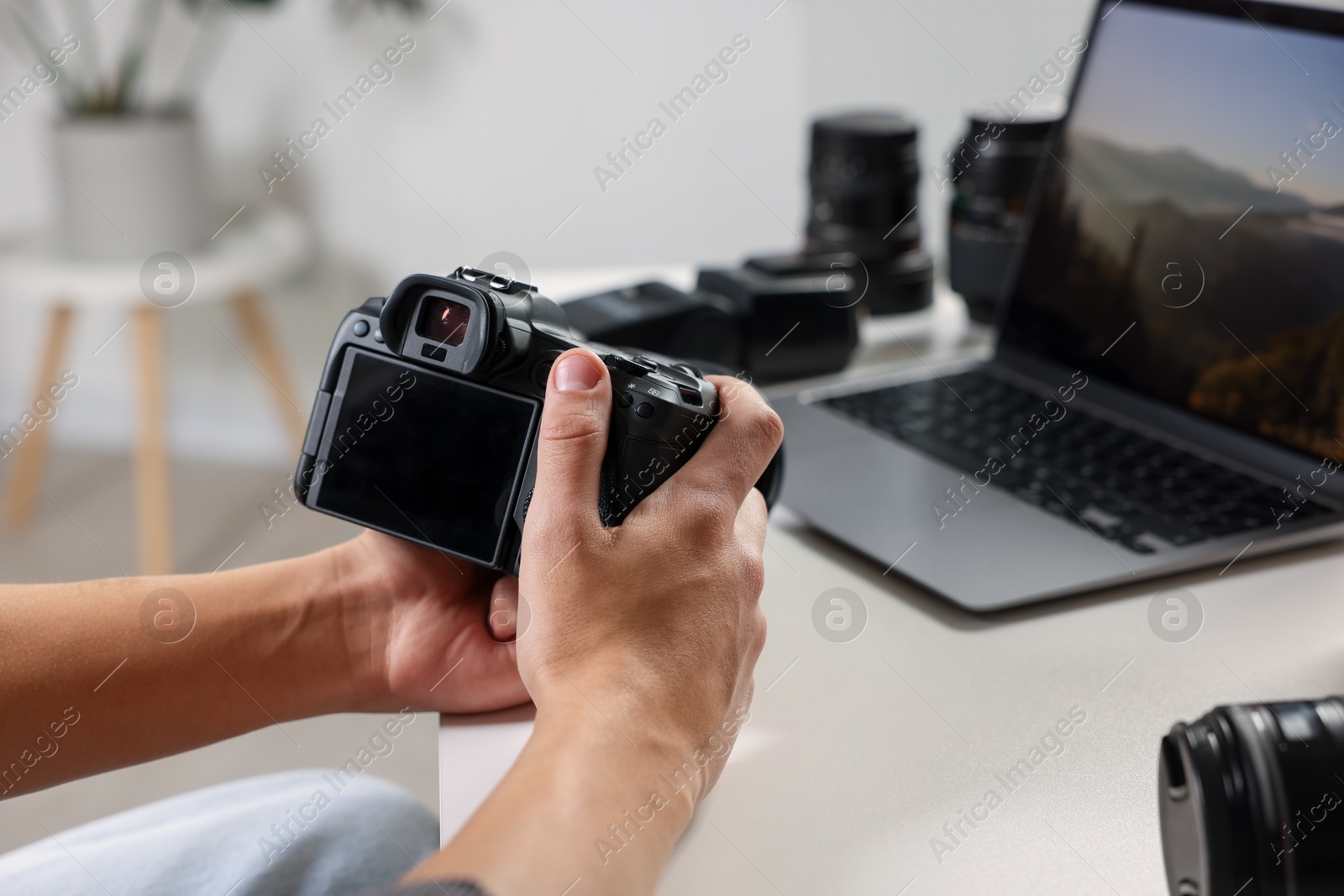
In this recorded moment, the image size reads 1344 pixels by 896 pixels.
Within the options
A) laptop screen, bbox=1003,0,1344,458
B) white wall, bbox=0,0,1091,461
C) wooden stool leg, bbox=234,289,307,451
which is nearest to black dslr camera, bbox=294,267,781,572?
laptop screen, bbox=1003,0,1344,458

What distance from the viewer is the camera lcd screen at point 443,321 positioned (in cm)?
52

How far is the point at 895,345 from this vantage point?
1057 millimetres

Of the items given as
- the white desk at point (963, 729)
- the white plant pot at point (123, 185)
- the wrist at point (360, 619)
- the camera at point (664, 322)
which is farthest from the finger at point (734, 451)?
the white plant pot at point (123, 185)

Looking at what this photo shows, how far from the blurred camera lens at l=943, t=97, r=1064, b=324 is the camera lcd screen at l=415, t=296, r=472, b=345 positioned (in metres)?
0.62

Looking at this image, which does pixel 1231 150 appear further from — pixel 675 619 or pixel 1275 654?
pixel 675 619

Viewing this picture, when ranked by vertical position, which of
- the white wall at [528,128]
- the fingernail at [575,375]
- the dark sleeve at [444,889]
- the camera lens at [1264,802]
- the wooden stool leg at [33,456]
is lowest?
the wooden stool leg at [33,456]

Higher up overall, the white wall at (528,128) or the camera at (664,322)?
the camera at (664,322)

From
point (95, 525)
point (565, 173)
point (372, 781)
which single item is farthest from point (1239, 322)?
point (95, 525)

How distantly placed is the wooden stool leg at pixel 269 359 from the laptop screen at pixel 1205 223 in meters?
1.40

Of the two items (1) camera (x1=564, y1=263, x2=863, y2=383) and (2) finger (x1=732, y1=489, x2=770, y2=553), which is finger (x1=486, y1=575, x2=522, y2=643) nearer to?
(2) finger (x1=732, y1=489, x2=770, y2=553)

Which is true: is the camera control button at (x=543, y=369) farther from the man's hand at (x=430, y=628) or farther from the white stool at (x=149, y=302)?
the white stool at (x=149, y=302)

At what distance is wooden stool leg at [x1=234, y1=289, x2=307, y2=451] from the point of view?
197 cm

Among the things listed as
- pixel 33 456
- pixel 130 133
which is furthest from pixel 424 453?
pixel 33 456

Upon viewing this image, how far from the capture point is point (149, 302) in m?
1.73
